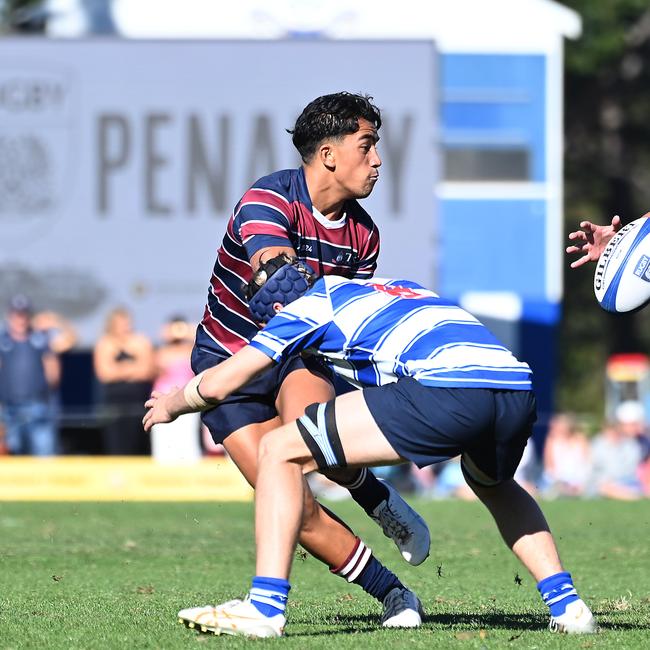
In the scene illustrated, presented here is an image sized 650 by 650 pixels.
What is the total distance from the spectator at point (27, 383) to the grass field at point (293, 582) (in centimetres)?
259

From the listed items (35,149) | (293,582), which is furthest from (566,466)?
(293,582)

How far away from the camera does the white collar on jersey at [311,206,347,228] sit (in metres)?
6.12

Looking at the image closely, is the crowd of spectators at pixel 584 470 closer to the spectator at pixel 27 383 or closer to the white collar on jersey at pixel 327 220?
the spectator at pixel 27 383

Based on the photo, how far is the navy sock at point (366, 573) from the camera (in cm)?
593

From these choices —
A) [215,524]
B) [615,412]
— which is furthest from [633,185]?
[215,524]

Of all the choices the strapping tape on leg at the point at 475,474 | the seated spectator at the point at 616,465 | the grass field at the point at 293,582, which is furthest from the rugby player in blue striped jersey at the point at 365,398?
the seated spectator at the point at 616,465

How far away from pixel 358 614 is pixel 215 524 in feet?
18.2

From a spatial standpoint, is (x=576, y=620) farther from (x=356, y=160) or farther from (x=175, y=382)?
(x=175, y=382)

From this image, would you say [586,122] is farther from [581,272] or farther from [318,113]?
[318,113]

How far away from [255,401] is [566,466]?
38.0ft

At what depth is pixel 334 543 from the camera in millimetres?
5844

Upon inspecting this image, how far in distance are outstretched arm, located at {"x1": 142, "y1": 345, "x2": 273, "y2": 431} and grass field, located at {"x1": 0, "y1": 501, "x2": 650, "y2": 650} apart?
2.53 feet

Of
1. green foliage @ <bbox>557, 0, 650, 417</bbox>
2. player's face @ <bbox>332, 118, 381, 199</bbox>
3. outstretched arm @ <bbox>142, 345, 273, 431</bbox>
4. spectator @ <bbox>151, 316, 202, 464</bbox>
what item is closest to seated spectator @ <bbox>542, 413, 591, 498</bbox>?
spectator @ <bbox>151, 316, 202, 464</bbox>

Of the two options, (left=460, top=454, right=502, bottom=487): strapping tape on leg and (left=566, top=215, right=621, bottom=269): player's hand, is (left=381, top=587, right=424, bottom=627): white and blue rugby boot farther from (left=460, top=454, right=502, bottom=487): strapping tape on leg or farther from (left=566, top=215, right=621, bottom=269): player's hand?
(left=566, top=215, right=621, bottom=269): player's hand
